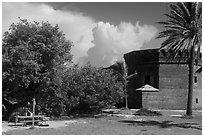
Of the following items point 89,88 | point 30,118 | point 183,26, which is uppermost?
point 183,26

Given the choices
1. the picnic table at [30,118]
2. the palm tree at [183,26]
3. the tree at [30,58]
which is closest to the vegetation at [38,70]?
the tree at [30,58]

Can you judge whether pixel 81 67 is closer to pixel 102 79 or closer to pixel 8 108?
pixel 102 79

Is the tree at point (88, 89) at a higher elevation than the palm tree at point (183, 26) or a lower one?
lower

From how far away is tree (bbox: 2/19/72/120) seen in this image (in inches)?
695

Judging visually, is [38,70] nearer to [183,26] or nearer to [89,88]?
[89,88]

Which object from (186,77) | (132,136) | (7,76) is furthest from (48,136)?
(186,77)

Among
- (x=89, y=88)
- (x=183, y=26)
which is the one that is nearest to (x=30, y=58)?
(x=89, y=88)

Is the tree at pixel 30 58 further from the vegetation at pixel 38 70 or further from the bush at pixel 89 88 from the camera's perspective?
the bush at pixel 89 88

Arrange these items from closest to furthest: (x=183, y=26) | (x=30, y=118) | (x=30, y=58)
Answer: (x=30, y=118) < (x=30, y=58) < (x=183, y=26)

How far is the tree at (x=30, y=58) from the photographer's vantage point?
17.7m

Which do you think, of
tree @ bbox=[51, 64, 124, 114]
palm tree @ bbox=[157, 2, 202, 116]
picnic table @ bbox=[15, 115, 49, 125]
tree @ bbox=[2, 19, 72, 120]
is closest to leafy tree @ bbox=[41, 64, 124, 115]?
tree @ bbox=[51, 64, 124, 114]

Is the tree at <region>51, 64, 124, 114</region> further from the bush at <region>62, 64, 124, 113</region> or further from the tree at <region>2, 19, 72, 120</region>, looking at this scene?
the tree at <region>2, 19, 72, 120</region>

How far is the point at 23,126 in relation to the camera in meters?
15.9

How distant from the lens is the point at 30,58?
17.8m
